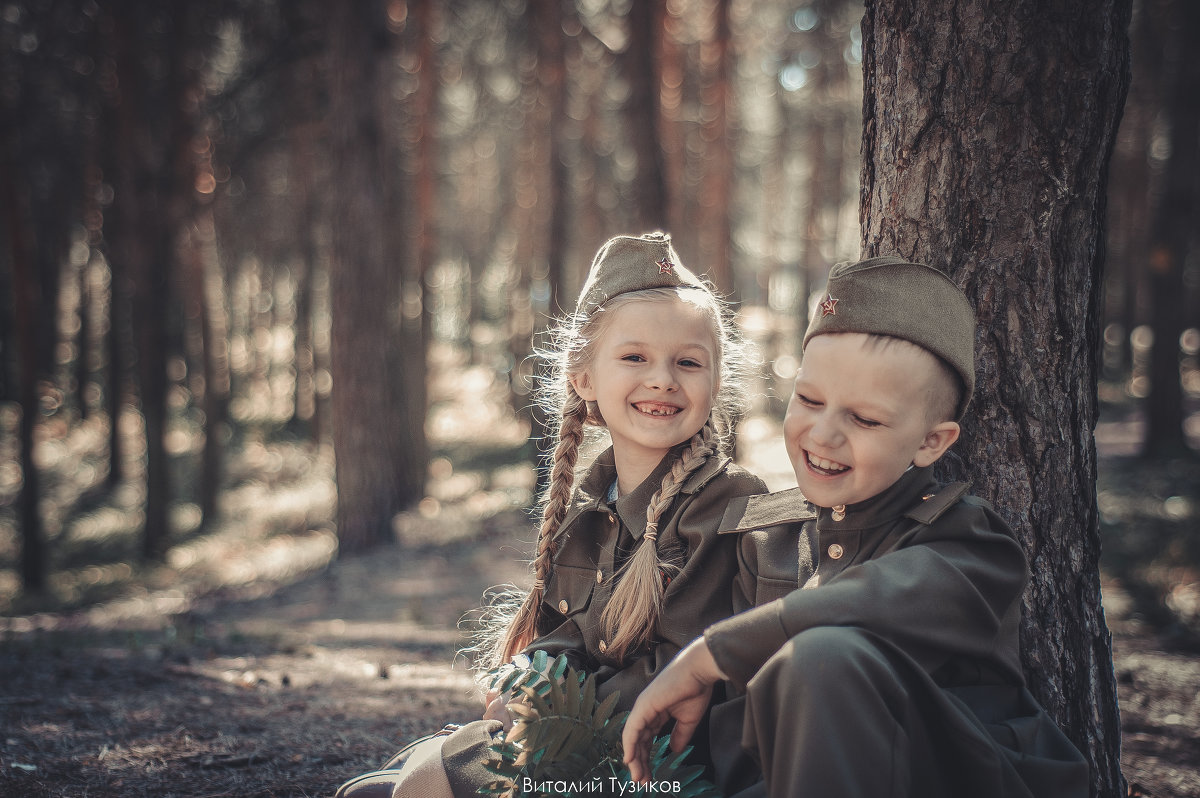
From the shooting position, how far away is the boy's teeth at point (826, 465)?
2088mm

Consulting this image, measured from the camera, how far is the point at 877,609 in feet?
5.82

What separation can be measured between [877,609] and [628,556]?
97 centimetres

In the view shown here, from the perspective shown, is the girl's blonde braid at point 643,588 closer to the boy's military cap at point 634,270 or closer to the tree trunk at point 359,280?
the boy's military cap at point 634,270

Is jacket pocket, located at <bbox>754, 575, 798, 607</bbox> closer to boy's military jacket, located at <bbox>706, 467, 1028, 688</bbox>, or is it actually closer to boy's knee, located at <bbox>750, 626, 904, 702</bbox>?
boy's military jacket, located at <bbox>706, 467, 1028, 688</bbox>

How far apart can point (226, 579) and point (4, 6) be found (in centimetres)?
812

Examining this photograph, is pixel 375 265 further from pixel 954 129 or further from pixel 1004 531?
pixel 1004 531

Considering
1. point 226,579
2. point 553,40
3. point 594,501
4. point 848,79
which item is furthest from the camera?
point 848,79

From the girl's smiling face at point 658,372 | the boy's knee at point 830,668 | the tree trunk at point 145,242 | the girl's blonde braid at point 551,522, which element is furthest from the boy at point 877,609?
the tree trunk at point 145,242

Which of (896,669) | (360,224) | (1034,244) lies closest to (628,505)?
(896,669)

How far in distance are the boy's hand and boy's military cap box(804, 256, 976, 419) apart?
34.5 inches

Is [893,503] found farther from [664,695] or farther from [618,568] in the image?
[618,568]

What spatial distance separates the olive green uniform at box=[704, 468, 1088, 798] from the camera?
162 centimetres

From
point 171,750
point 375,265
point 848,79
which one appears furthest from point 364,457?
point 848,79

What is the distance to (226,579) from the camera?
34.7ft
